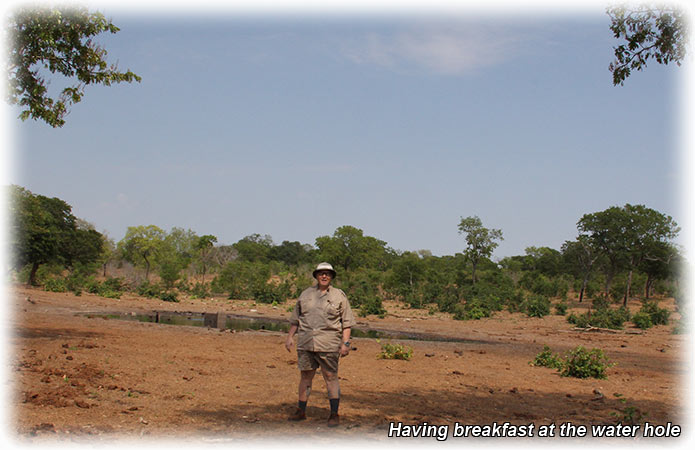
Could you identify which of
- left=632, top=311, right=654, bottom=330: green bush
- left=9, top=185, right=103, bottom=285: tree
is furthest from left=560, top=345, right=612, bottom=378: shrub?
left=9, top=185, right=103, bottom=285: tree

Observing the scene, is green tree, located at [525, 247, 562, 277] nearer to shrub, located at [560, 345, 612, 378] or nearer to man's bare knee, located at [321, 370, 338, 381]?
shrub, located at [560, 345, 612, 378]

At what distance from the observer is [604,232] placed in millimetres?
32812

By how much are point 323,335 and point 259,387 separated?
2.49 meters

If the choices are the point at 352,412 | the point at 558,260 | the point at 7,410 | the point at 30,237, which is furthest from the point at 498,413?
the point at 558,260

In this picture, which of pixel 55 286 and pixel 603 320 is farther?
pixel 55 286

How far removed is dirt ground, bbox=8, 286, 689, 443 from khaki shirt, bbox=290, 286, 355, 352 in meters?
0.81

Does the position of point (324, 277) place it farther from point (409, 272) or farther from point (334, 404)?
point (409, 272)

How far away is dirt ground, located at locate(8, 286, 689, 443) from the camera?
5.67 metres

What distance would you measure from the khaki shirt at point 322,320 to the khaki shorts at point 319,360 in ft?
0.21

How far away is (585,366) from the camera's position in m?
10.1

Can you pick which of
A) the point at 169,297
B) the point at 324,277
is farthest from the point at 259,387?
the point at 169,297

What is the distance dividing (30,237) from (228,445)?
25366 millimetres

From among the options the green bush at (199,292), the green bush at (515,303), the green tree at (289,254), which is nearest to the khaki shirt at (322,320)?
the green bush at (515,303)

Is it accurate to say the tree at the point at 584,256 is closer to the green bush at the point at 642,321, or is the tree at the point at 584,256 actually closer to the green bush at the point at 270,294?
the green bush at the point at 642,321
